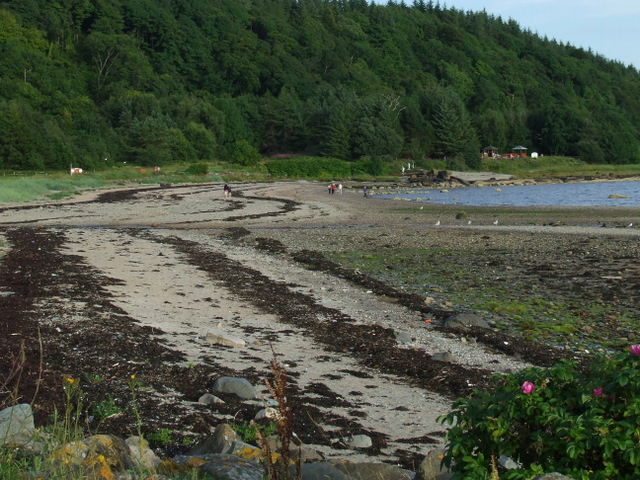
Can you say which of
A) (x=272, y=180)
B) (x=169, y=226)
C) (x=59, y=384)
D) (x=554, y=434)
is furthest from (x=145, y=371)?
(x=272, y=180)

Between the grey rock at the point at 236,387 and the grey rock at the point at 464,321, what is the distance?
483 centimetres

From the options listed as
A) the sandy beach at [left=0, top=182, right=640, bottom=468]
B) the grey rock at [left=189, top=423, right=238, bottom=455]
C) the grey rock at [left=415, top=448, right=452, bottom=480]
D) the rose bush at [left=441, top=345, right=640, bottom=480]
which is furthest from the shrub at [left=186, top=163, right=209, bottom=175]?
the rose bush at [left=441, top=345, right=640, bottom=480]

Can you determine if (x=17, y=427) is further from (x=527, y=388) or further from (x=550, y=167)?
(x=550, y=167)

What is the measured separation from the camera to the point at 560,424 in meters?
3.56

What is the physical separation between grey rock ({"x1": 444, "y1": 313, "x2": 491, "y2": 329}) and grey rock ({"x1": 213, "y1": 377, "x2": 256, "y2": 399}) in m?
4.83

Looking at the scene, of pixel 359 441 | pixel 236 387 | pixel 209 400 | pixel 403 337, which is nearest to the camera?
pixel 359 441

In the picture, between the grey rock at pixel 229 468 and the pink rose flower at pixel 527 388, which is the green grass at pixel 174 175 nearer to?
the grey rock at pixel 229 468

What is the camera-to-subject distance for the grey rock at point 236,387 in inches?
277

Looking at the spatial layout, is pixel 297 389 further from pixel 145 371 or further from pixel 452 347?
pixel 452 347

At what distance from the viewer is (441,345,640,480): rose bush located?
345cm

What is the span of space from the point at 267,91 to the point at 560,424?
130 metres

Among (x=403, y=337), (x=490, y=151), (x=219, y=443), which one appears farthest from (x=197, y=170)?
(x=219, y=443)

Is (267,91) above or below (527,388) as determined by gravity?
above

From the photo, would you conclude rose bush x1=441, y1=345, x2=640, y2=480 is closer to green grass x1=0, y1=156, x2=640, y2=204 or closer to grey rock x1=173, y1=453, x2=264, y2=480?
grey rock x1=173, y1=453, x2=264, y2=480
